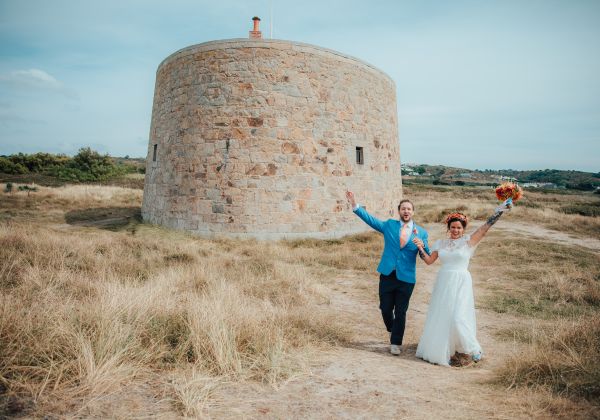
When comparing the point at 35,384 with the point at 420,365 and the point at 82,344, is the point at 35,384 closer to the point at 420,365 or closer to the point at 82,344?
the point at 82,344

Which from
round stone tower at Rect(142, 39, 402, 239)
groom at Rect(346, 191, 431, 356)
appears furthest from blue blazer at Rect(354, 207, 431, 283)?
round stone tower at Rect(142, 39, 402, 239)

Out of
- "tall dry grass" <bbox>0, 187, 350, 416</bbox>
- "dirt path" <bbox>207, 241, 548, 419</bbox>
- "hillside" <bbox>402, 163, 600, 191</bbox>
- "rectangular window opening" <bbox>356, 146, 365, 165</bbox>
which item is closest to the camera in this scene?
"dirt path" <bbox>207, 241, 548, 419</bbox>

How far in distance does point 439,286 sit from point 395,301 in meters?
0.57

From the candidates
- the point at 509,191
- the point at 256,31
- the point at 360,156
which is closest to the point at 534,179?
the point at 360,156

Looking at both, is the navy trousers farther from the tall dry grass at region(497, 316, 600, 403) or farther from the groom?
the tall dry grass at region(497, 316, 600, 403)

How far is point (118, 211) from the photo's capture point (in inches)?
644

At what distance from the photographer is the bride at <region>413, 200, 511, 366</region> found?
12.3ft

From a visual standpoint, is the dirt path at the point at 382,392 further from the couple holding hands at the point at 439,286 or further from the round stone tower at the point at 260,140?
the round stone tower at the point at 260,140

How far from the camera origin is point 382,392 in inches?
119

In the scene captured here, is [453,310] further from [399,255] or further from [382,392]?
[382,392]

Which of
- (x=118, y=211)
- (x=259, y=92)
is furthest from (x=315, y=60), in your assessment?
(x=118, y=211)

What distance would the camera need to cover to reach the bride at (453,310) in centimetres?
376

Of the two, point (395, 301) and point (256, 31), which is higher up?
point (256, 31)

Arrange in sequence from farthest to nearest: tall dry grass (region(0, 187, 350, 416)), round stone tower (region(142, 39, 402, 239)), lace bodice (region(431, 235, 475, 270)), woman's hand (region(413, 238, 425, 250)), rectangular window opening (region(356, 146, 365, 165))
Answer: rectangular window opening (region(356, 146, 365, 165)), round stone tower (region(142, 39, 402, 239)), woman's hand (region(413, 238, 425, 250)), lace bodice (region(431, 235, 475, 270)), tall dry grass (region(0, 187, 350, 416))
